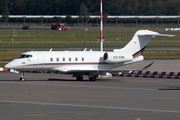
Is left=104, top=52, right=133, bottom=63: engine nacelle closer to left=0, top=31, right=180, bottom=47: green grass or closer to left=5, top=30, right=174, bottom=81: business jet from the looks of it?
left=5, top=30, right=174, bottom=81: business jet

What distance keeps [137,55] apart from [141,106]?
16928 millimetres

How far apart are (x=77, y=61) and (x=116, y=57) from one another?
3.84 meters

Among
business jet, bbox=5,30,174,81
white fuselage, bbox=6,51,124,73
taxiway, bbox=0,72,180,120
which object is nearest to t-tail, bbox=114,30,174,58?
business jet, bbox=5,30,174,81

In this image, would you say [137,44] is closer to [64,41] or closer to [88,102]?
[88,102]

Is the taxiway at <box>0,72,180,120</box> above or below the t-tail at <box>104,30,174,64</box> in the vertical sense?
below

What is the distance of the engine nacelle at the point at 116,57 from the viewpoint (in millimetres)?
34812

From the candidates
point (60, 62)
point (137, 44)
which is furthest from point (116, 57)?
point (60, 62)

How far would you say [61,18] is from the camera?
190 meters

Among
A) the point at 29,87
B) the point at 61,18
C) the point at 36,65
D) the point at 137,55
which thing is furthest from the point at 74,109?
the point at 61,18

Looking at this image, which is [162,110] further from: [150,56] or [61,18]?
[61,18]

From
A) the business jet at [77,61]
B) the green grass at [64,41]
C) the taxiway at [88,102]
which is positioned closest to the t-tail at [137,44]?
the business jet at [77,61]

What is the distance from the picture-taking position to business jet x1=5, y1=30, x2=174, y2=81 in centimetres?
3303

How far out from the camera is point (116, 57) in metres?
35.0

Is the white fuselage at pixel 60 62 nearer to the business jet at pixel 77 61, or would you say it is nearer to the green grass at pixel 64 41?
the business jet at pixel 77 61
